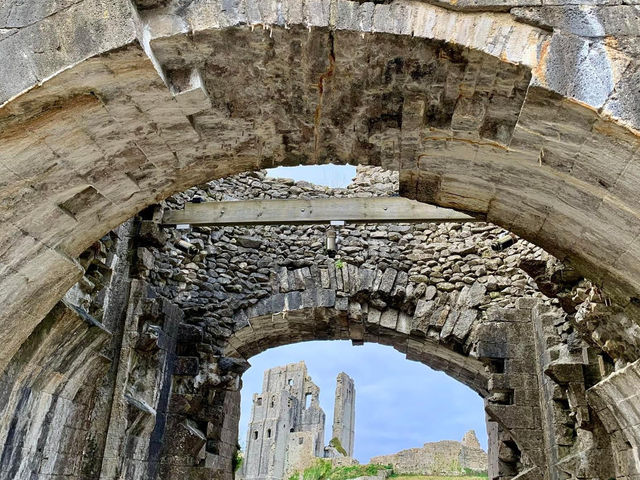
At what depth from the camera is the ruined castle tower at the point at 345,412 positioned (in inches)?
→ 1718

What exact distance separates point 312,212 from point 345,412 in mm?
40038

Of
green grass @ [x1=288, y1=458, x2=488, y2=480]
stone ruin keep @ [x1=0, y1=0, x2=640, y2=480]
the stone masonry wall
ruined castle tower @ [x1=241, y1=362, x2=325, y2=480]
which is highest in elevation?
ruined castle tower @ [x1=241, y1=362, x2=325, y2=480]

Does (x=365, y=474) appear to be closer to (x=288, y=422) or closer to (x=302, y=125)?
(x=288, y=422)

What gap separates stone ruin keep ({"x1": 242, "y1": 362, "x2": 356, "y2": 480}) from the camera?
4000cm

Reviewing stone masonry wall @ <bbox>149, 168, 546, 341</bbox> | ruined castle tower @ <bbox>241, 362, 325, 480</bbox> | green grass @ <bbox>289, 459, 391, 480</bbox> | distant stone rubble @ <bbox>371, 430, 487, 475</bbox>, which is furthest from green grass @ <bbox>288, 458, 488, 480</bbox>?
stone masonry wall @ <bbox>149, 168, 546, 341</bbox>

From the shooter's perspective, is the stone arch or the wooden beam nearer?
the stone arch

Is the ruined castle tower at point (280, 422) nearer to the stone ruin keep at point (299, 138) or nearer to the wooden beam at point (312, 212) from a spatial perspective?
the wooden beam at point (312, 212)

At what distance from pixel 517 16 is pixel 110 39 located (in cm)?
168

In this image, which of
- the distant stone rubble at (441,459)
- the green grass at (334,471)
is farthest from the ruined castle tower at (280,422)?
the distant stone rubble at (441,459)

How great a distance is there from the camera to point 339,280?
8648 millimetres

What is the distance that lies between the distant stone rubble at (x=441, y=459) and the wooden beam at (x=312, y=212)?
1891 centimetres

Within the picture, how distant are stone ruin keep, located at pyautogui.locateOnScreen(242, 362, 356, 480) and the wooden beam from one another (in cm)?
3262

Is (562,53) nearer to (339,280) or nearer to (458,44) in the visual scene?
(458,44)

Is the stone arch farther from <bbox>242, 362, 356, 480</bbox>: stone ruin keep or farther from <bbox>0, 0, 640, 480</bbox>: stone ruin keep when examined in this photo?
<bbox>242, 362, 356, 480</bbox>: stone ruin keep
